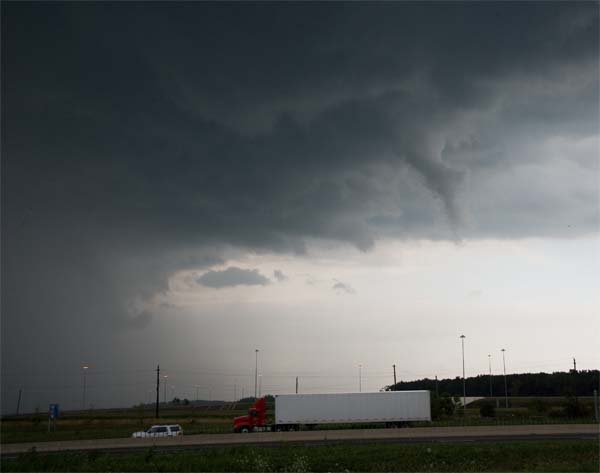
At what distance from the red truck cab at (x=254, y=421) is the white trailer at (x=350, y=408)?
152cm

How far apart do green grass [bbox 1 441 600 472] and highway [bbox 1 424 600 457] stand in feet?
18.8

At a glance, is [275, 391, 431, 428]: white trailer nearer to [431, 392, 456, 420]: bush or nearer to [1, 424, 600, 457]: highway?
[431, 392, 456, 420]: bush

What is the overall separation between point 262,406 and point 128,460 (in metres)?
28.9

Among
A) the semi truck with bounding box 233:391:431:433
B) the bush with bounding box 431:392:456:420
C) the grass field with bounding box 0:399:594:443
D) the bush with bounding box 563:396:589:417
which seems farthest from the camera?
the bush with bounding box 431:392:456:420

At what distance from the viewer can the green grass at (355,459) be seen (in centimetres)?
3072

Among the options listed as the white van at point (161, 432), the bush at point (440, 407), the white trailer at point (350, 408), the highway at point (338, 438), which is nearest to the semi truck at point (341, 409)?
the white trailer at point (350, 408)

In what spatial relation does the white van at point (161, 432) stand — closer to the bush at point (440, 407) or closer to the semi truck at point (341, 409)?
the semi truck at point (341, 409)

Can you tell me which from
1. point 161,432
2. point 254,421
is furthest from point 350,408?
point 161,432

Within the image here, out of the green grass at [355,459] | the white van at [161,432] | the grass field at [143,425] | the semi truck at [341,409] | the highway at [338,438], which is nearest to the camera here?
the green grass at [355,459]

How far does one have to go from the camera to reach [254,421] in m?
59.7

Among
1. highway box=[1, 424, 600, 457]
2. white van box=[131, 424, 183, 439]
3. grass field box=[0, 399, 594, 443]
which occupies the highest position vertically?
highway box=[1, 424, 600, 457]

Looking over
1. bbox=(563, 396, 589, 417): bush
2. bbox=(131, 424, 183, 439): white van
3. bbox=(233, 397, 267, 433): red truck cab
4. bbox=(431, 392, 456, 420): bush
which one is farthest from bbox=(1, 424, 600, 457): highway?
bbox=(431, 392, 456, 420): bush

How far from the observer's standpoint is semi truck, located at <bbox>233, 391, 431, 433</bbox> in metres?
59.9

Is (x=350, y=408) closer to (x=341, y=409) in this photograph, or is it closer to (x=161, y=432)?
(x=341, y=409)
